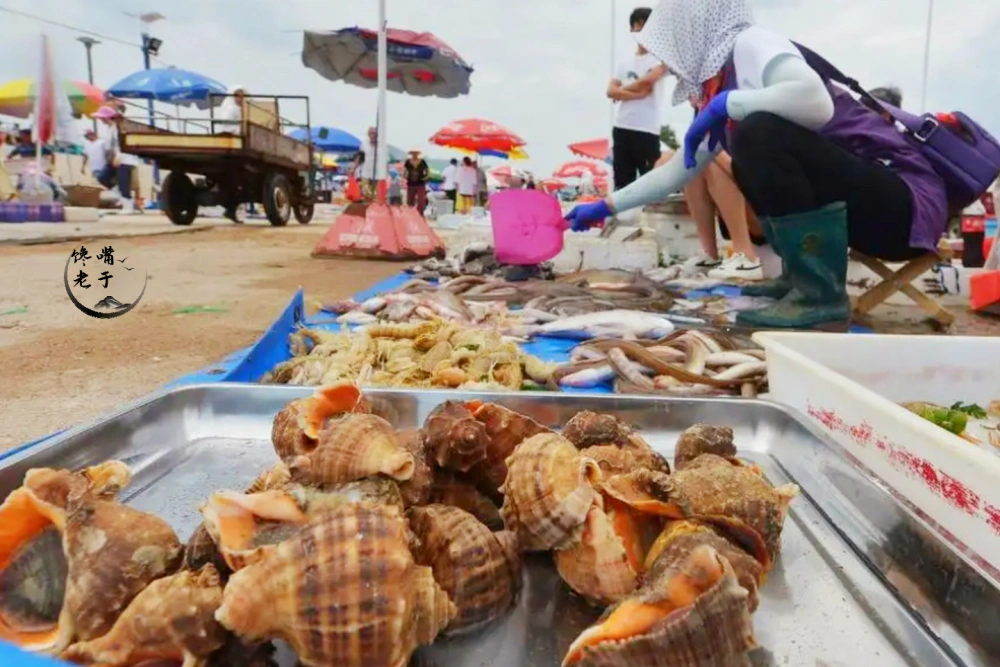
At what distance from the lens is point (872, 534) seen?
48.7 inches

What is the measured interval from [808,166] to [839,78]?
0.65 metres

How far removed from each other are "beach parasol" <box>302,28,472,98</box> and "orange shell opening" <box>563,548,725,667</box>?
12.8 m

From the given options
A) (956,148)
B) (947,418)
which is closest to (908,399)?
(947,418)

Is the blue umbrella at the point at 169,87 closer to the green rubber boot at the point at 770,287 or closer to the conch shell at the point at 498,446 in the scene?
the green rubber boot at the point at 770,287

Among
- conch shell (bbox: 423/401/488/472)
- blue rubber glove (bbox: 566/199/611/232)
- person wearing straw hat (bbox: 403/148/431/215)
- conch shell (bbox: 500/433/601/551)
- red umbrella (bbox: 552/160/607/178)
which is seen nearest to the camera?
conch shell (bbox: 500/433/601/551)

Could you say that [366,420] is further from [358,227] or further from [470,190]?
[470,190]

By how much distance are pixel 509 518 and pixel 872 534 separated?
26.1 inches

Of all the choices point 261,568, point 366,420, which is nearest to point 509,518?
point 366,420

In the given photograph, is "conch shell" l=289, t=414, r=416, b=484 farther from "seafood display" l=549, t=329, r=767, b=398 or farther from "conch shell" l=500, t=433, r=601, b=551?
"seafood display" l=549, t=329, r=767, b=398

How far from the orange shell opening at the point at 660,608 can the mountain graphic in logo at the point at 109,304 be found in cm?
138

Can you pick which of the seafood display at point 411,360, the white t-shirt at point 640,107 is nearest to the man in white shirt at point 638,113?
the white t-shirt at point 640,107

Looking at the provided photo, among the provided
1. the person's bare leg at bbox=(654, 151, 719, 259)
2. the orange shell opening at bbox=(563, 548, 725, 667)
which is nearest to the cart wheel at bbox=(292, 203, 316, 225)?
the person's bare leg at bbox=(654, 151, 719, 259)

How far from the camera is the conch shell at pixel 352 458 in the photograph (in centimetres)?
95

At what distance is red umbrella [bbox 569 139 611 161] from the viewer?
27328 mm
